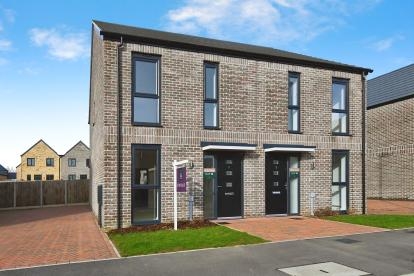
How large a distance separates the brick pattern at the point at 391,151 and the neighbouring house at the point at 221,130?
30.4 ft

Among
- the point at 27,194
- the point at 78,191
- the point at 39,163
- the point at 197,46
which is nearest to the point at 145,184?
the point at 197,46

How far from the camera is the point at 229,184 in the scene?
14.3m

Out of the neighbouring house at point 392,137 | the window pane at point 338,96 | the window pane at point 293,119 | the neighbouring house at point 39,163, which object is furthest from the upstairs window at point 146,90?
the neighbouring house at point 39,163

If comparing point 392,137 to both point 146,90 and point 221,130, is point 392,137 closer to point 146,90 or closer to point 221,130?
point 221,130

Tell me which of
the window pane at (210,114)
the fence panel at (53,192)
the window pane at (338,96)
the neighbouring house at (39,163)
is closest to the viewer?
the window pane at (210,114)

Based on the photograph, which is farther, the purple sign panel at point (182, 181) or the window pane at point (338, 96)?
the window pane at point (338, 96)

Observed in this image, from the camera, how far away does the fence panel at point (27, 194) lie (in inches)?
942

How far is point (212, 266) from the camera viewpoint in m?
7.70

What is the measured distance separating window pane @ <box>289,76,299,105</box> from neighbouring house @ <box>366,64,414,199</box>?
455 inches

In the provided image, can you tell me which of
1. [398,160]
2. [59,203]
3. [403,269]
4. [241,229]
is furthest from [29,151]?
[403,269]

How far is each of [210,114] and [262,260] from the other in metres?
6.90

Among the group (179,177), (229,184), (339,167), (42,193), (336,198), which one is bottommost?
(42,193)

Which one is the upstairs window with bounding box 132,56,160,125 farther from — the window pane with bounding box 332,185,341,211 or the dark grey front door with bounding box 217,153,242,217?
the window pane with bounding box 332,185,341,211

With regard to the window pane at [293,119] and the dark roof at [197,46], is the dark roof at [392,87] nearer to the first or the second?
the dark roof at [197,46]
